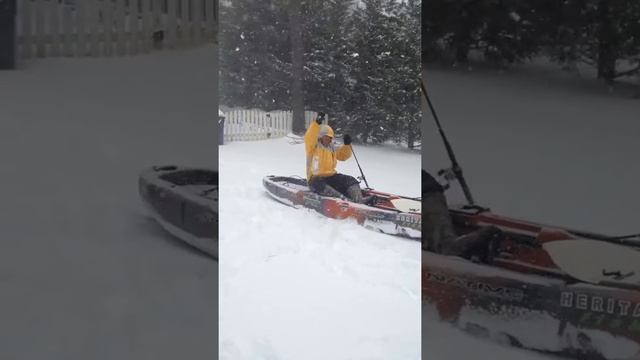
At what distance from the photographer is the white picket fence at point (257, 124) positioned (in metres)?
3.23

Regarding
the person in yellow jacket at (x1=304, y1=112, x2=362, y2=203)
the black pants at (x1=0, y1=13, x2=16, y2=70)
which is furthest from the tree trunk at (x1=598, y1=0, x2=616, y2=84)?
the black pants at (x1=0, y1=13, x2=16, y2=70)

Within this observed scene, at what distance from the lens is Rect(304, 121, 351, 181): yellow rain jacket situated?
10.4 feet

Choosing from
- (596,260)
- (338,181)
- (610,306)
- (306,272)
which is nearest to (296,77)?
(338,181)

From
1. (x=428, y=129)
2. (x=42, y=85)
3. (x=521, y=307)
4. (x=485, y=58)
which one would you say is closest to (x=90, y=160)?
→ (x=42, y=85)

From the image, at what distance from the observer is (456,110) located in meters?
2.25

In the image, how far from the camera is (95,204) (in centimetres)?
221

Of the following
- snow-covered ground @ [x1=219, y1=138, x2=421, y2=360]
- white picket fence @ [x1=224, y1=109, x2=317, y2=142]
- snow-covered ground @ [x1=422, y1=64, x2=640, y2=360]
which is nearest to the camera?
snow-covered ground @ [x1=422, y1=64, x2=640, y2=360]

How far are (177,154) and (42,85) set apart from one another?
50 cm

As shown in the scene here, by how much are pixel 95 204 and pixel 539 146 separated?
4.99ft

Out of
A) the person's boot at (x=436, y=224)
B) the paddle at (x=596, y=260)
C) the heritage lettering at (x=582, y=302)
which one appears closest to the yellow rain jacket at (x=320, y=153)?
the person's boot at (x=436, y=224)

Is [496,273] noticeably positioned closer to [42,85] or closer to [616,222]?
[616,222]

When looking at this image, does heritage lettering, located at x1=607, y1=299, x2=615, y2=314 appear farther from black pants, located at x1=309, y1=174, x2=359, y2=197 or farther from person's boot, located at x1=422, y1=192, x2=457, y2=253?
black pants, located at x1=309, y1=174, x2=359, y2=197

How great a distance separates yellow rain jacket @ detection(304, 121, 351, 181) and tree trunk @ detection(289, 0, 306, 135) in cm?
6

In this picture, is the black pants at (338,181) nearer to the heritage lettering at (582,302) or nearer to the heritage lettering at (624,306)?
the heritage lettering at (582,302)
